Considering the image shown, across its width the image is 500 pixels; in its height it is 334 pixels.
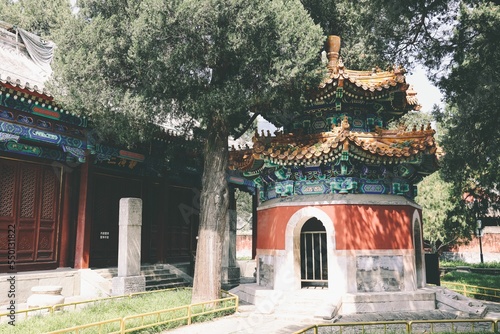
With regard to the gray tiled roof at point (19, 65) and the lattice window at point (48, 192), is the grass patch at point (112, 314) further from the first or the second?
the gray tiled roof at point (19, 65)

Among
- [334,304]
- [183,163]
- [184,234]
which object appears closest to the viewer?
[334,304]

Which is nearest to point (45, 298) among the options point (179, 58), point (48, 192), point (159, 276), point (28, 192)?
point (28, 192)

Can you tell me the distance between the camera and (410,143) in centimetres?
1079

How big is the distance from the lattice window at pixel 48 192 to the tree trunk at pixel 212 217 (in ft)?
15.6

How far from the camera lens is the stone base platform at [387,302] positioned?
33.8 feet

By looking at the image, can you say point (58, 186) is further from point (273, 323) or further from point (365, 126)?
point (365, 126)

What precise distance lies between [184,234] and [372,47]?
9463 millimetres

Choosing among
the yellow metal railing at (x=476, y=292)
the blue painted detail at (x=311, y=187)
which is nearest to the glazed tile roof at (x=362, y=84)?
the blue painted detail at (x=311, y=187)

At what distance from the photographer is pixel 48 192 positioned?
12453 millimetres

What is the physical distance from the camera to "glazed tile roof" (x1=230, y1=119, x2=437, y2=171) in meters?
10.4

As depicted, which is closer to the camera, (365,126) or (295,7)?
(295,7)

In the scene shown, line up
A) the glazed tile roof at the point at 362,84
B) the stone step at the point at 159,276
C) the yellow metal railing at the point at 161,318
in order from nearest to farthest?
1. the yellow metal railing at the point at 161,318
2. the glazed tile roof at the point at 362,84
3. the stone step at the point at 159,276

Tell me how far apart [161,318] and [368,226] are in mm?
5412

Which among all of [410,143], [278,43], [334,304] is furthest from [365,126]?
[334,304]
